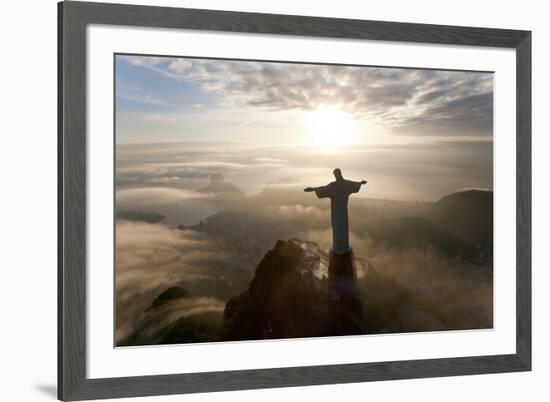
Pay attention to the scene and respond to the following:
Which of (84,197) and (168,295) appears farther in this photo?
(168,295)

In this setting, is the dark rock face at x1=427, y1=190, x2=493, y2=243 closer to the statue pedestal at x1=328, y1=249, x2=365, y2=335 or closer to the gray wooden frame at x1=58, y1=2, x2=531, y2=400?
the gray wooden frame at x1=58, y1=2, x2=531, y2=400

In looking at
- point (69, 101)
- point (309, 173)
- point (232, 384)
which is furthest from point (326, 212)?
point (69, 101)

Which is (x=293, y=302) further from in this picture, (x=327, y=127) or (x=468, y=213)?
(x=468, y=213)

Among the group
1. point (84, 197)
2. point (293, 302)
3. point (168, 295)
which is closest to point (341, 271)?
point (293, 302)

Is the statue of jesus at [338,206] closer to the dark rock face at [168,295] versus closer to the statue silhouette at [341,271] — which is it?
the statue silhouette at [341,271]

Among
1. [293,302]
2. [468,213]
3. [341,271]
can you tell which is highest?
[468,213]
